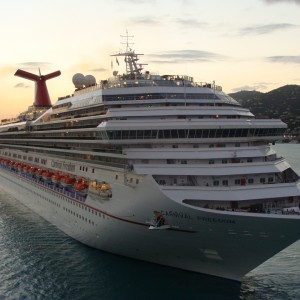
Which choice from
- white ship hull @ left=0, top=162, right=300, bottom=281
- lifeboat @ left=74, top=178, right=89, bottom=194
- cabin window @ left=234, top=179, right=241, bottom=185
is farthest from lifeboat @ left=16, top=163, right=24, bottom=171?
cabin window @ left=234, top=179, right=241, bottom=185

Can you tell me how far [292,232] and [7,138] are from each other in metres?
37.6

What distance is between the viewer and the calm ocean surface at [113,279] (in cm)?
2041

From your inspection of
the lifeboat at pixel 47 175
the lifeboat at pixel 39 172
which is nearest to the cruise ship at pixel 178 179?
the lifeboat at pixel 47 175

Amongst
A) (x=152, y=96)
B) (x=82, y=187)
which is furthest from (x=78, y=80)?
(x=82, y=187)

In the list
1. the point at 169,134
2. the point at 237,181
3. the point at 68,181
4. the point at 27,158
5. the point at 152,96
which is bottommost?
the point at 68,181

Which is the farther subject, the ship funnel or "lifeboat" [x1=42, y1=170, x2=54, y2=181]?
the ship funnel

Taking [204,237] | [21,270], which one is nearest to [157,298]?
[204,237]

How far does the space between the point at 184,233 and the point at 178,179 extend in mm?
2480

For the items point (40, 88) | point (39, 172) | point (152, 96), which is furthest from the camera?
point (40, 88)

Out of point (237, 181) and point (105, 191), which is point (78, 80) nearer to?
point (105, 191)

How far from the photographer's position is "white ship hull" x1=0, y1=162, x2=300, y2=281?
18.4 metres

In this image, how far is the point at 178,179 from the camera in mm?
20297

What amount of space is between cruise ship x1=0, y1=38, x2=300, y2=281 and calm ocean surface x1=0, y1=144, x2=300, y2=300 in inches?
24.7

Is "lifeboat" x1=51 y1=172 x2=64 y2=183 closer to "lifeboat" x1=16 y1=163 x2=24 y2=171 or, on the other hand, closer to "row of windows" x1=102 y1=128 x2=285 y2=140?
"row of windows" x1=102 y1=128 x2=285 y2=140
